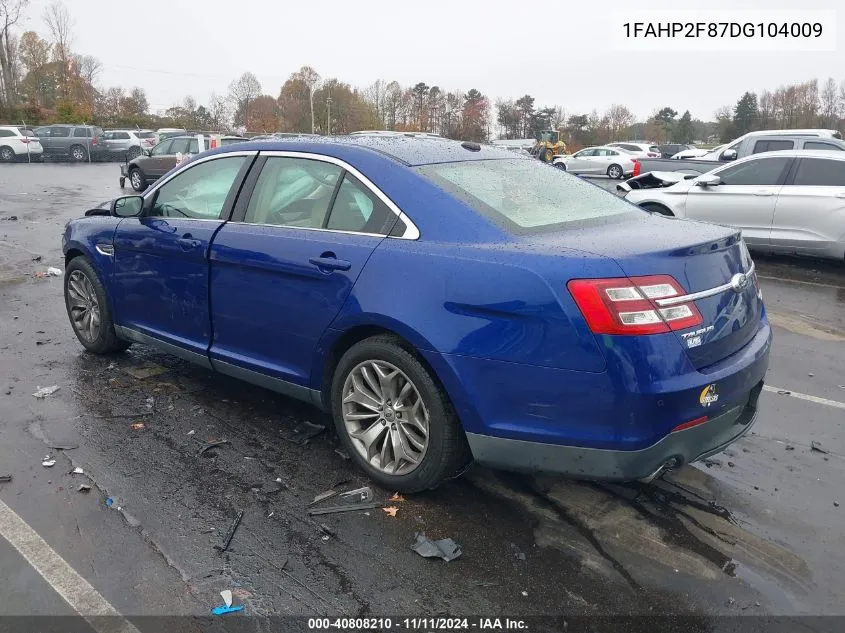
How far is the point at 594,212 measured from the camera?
12.4 feet

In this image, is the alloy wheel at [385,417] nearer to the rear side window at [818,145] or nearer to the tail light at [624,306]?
the tail light at [624,306]

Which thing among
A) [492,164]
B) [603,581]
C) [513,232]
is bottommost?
[603,581]

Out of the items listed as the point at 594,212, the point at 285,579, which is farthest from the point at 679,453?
the point at 285,579

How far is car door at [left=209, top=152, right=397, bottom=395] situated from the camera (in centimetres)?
358

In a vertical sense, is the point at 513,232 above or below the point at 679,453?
above

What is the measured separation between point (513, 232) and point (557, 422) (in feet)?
2.95

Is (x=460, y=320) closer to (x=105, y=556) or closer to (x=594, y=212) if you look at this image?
(x=594, y=212)

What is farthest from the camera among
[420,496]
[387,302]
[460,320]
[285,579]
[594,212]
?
[594,212]

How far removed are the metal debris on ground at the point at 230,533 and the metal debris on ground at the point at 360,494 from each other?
509 mm

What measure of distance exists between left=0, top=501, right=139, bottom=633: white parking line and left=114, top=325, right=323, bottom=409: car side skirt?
4.50 feet

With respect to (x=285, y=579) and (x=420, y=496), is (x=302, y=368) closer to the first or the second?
(x=420, y=496)

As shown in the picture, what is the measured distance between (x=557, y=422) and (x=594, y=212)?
1.37 metres

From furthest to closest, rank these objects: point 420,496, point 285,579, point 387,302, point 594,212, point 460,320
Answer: point 594,212
point 420,496
point 387,302
point 460,320
point 285,579

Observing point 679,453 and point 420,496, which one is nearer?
point 679,453
